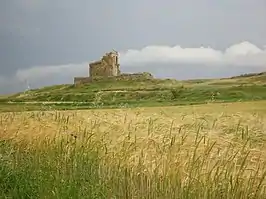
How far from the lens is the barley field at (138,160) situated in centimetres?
635

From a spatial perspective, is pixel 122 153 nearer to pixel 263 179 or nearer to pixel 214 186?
pixel 214 186

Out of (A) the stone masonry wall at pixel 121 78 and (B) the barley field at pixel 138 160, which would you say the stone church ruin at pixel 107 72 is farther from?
(B) the barley field at pixel 138 160

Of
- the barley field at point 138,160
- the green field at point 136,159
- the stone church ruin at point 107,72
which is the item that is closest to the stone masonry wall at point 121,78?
the stone church ruin at point 107,72

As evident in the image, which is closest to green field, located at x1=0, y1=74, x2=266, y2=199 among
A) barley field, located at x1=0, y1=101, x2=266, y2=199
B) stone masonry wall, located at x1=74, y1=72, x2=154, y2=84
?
barley field, located at x1=0, y1=101, x2=266, y2=199

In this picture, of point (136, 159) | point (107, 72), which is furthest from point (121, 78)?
point (136, 159)

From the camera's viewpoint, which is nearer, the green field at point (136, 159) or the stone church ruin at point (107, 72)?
the green field at point (136, 159)

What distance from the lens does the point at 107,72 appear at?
8762cm

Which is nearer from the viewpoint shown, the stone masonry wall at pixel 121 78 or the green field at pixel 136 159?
the green field at pixel 136 159

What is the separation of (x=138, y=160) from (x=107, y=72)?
8057 centimetres

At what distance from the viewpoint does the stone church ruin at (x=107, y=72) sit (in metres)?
83.9

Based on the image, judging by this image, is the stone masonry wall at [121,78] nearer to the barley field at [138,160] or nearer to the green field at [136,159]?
the green field at [136,159]

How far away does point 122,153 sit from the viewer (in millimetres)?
7789

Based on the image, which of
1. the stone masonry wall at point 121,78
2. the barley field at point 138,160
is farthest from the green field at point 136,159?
the stone masonry wall at point 121,78

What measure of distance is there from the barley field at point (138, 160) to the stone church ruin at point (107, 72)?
73.4 meters
